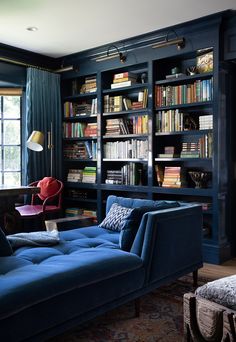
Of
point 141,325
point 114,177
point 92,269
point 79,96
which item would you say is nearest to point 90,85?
point 79,96

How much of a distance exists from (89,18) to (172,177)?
1.98 meters

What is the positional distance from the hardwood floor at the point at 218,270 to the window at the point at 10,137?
117 inches

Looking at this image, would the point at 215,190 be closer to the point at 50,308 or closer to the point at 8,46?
the point at 50,308

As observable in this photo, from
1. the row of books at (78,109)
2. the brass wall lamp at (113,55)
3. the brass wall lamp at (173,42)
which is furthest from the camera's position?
the row of books at (78,109)

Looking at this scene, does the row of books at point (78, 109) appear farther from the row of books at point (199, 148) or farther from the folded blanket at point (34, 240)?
the folded blanket at point (34, 240)

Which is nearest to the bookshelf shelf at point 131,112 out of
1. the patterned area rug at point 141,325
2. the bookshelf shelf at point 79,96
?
the bookshelf shelf at point 79,96

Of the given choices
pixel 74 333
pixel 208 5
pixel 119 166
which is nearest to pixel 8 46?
pixel 119 166

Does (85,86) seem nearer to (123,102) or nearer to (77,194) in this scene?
(123,102)

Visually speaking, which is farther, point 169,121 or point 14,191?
point 169,121

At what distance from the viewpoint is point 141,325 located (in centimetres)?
249

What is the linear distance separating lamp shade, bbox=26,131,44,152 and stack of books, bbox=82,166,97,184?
742 millimetres

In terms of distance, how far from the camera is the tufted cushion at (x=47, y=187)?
5039 mm

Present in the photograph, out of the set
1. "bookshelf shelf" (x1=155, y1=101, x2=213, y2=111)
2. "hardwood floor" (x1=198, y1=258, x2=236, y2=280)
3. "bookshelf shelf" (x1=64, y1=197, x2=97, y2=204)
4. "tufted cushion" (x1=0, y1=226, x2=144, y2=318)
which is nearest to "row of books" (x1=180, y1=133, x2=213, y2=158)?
"bookshelf shelf" (x1=155, y1=101, x2=213, y2=111)

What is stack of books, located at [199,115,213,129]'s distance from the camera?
4.11m
